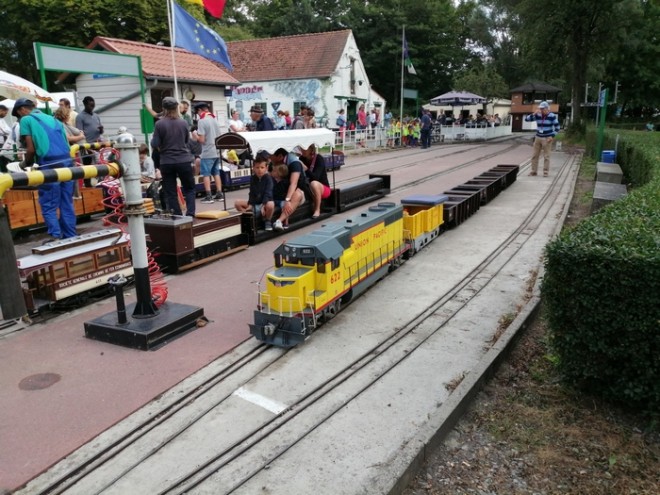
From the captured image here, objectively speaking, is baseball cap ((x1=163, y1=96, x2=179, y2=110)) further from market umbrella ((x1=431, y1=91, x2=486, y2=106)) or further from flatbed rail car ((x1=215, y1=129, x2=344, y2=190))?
market umbrella ((x1=431, y1=91, x2=486, y2=106))

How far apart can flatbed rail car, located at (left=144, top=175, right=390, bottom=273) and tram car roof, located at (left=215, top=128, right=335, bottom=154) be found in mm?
1257

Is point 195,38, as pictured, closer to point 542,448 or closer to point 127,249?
point 127,249

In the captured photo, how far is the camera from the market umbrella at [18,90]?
12.0m

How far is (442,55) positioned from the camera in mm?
56781

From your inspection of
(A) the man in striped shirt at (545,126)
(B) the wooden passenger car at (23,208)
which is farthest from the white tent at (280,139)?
(A) the man in striped shirt at (545,126)

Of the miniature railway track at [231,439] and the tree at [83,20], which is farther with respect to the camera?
the tree at [83,20]

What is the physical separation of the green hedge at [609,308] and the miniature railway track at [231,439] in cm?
170

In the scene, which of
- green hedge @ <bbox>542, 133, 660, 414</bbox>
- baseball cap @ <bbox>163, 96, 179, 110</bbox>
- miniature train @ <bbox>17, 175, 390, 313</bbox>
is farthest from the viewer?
baseball cap @ <bbox>163, 96, 179, 110</bbox>

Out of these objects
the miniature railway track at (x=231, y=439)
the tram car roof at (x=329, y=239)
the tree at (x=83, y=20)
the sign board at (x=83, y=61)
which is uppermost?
the tree at (x=83, y=20)

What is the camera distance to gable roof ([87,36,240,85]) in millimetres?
19312

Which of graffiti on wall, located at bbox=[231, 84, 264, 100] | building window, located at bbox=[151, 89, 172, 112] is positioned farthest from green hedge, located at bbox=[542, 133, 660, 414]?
graffiti on wall, located at bbox=[231, 84, 264, 100]

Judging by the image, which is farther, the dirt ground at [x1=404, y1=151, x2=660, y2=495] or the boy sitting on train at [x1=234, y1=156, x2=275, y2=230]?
the boy sitting on train at [x1=234, y1=156, x2=275, y2=230]

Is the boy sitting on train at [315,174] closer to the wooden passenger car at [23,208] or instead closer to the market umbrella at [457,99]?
the wooden passenger car at [23,208]

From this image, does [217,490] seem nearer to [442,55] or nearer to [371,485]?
[371,485]
